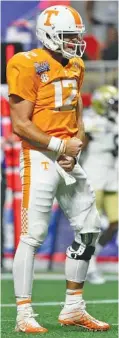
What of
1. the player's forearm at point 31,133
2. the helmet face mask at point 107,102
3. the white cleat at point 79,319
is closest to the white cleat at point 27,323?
the white cleat at point 79,319

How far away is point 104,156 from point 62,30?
4603 mm

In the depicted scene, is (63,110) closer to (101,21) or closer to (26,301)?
(26,301)

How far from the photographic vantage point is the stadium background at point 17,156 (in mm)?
10683

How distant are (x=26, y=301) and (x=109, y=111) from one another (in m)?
4.79

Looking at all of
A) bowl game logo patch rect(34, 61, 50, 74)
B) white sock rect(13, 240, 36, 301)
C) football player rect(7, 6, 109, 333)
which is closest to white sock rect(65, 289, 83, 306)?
football player rect(7, 6, 109, 333)

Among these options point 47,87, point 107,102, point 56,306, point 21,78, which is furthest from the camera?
point 107,102

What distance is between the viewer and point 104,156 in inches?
429

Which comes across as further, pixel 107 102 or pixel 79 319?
pixel 107 102

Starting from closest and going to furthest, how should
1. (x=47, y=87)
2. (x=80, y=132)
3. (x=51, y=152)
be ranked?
(x=47, y=87), (x=51, y=152), (x=80, y=132)

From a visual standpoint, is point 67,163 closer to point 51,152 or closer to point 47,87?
point 51,152

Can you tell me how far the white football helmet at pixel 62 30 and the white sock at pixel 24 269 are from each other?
1158mm

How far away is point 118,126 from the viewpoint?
10.7 metres

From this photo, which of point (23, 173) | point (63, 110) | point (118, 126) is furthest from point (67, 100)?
point (118, 126)

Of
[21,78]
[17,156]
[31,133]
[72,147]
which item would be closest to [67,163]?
[72,147]
